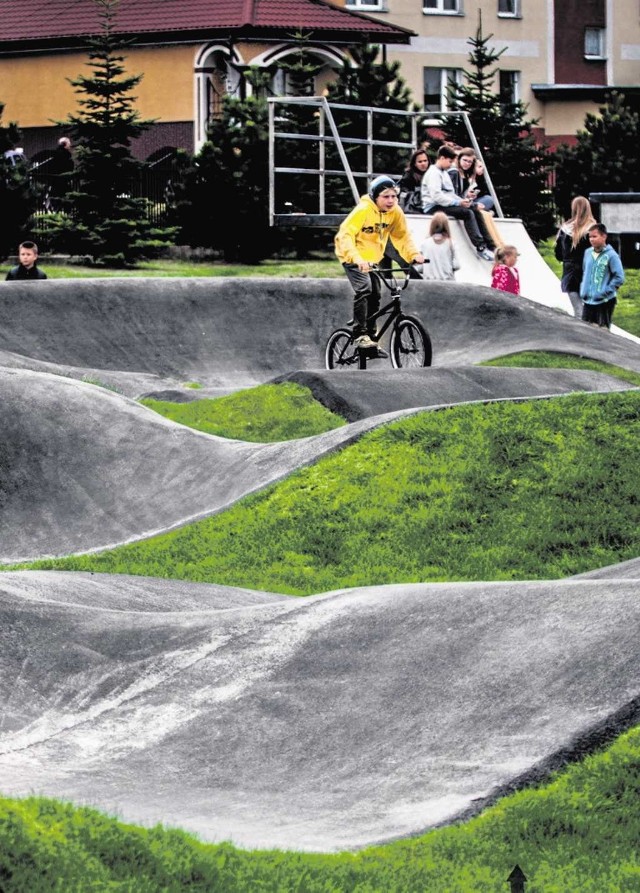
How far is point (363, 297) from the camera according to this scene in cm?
1677

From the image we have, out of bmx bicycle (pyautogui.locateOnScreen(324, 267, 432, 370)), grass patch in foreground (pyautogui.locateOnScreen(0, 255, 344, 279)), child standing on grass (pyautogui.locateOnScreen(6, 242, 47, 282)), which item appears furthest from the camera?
grass patch in foreground (pyautogui.locateOnScreen(0, 255, 344, 279))

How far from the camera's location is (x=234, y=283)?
22359 mm

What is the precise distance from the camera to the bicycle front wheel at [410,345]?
55.4 ft

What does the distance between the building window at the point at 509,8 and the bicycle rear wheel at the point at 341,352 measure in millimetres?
39591

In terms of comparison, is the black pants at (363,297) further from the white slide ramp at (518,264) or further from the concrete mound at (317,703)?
the concrete mound at (317,703)

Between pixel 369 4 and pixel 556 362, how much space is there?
3518cm

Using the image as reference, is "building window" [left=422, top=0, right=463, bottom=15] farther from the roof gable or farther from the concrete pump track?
the concrete pump track

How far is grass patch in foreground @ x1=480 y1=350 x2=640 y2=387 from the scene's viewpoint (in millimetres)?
19125

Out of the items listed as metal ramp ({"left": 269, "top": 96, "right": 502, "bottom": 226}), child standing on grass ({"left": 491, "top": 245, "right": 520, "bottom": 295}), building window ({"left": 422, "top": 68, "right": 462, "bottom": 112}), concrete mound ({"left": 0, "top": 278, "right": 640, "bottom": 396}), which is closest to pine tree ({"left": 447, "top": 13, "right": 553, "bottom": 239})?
metal ramp ({"left": 269, "top": 96, "right": 502, "bottom": 226})

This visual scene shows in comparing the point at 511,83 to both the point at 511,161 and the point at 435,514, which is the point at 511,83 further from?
the point at 435,514

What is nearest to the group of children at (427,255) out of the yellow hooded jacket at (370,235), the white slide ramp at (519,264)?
the yellow hooded jacket at (370,235)

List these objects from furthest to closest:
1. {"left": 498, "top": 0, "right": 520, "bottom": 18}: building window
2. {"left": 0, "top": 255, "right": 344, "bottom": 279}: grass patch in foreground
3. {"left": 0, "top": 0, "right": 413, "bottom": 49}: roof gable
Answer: {"left": 498, "top": 0, "right": 520, "bottom": 18}: building window → {"left": 0, "top": 0, "right": 413, "bottom": 49}: roof gable → {"left": 0, "top": 255, "right": 344, "bottom": 279}: grass patch in foreground

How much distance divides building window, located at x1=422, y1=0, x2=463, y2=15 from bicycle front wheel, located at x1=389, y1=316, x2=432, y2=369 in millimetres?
37948

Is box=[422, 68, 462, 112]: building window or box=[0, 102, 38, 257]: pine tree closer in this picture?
box=[0, 102, 38, 257]: pine tree
